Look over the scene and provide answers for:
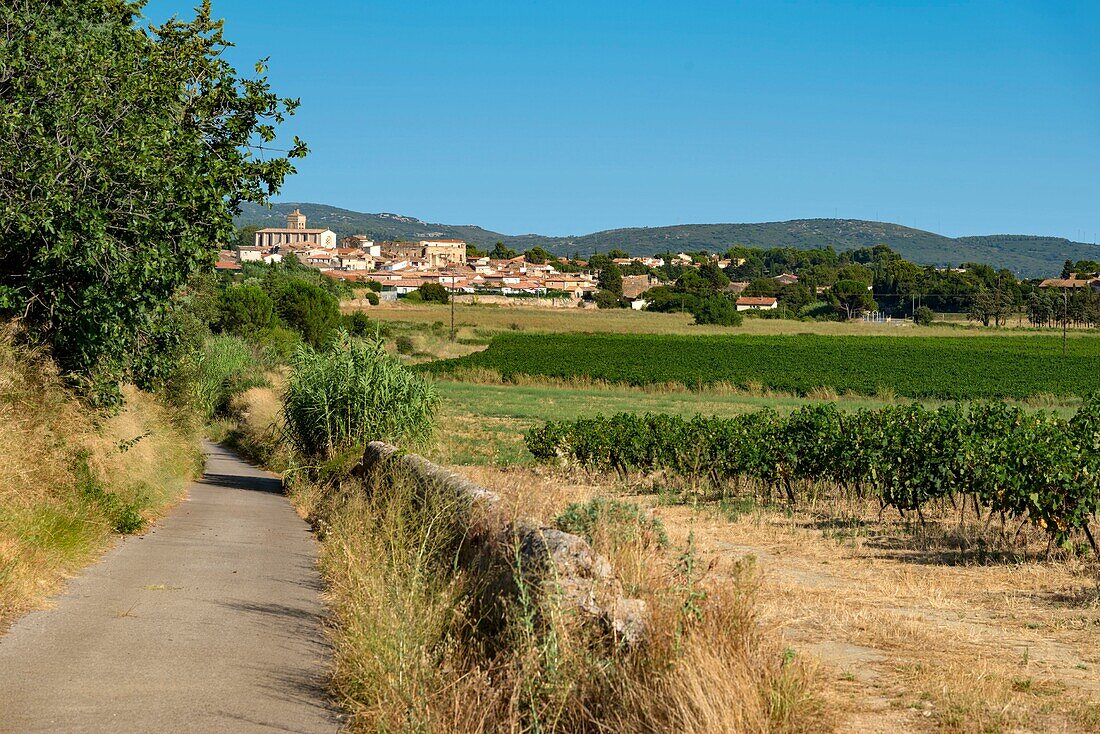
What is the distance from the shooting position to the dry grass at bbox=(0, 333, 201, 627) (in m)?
9.46

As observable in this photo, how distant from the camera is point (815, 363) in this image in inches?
2571

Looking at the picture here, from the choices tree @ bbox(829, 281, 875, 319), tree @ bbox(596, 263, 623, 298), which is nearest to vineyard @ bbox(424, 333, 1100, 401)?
tree @ bbox(829, 281, 875, 319)

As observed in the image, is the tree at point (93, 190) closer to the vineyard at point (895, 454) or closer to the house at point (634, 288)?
the vineyard at point (895, 454)

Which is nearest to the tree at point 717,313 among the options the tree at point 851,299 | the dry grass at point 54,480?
the tree at point 851,299

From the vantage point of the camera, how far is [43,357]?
14.4 meters

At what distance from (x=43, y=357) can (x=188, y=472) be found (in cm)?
999

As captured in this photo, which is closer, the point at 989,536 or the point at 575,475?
the point at 989,536

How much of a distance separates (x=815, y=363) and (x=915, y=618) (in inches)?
2233

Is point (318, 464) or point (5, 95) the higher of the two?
point (5, 95)

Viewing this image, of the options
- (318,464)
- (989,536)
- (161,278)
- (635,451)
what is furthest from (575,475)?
(161,278)

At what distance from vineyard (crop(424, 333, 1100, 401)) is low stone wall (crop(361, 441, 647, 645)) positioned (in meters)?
43.1

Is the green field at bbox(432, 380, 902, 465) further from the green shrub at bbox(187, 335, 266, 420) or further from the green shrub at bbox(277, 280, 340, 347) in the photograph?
the green shrub at bbox(277, 280, 340, 347)

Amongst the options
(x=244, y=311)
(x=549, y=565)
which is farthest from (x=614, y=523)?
(x=244, y=311)

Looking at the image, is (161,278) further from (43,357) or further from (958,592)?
(958,592)
